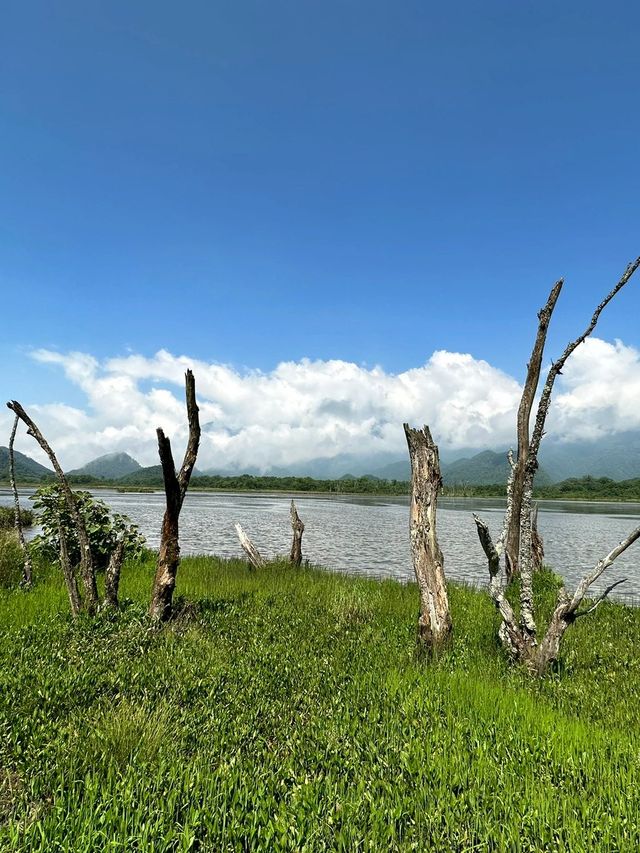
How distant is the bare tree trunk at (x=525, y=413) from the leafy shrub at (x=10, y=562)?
606 inches

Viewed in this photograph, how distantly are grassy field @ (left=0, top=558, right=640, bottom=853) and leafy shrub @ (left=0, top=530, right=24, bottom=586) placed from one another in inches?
258

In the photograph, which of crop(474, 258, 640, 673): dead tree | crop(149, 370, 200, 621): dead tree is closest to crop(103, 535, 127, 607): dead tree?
crop(149, 370, 200, 621): dead tree

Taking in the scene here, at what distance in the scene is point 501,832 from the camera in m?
3.87

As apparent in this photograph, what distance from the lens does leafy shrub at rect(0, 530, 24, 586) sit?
15241 mm

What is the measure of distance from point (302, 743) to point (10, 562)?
50.1 ft

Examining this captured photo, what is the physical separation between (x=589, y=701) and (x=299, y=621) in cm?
595

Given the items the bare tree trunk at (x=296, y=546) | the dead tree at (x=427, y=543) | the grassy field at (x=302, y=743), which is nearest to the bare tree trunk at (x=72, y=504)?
the grassy field at (x=302, y=743)

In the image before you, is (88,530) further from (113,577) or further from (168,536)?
(168,536)

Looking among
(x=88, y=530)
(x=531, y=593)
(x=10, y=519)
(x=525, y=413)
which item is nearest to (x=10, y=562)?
(x=88, y=530)

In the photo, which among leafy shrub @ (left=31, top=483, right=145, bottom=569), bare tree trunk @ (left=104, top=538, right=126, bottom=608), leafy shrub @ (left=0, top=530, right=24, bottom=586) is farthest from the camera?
leafy shrub @ (left=31, top=483, right=145, bottom=569)

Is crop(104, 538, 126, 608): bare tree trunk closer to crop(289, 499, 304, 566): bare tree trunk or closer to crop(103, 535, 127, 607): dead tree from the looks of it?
crop(103, 535, 127, 607): dead tree

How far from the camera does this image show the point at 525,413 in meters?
12.5

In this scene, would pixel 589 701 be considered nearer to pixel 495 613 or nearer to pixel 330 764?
pixel 330 764

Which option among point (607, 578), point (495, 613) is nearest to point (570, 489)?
point (607, 578)
